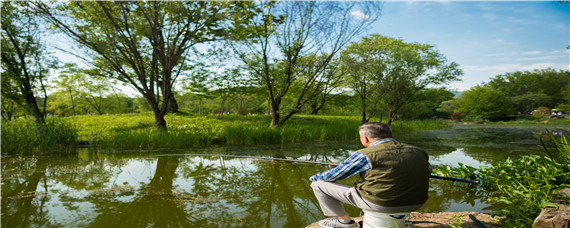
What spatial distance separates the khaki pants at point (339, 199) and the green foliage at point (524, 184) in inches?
32.4

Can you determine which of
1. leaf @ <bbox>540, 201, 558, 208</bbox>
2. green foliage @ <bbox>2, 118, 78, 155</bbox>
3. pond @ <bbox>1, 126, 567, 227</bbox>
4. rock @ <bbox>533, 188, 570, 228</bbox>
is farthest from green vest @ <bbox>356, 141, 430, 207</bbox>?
green foliage @ <bbox>2, 118, 78, 155</bbox>

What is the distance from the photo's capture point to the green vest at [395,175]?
7.01ft

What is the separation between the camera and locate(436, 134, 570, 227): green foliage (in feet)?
7.84

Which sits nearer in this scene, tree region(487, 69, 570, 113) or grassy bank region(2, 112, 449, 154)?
grassy bank region(2, 112, 449, 154)

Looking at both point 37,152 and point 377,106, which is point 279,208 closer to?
point 37,152

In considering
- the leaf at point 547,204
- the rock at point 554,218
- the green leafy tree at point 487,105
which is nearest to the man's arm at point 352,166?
the rock at point 554,218

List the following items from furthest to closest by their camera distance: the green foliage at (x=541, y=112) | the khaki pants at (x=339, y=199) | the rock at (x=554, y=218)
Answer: the green foliage at (x=541, y=112)
the khaki pants at (x=339, y=199)
the rock at (x=554, y=218)

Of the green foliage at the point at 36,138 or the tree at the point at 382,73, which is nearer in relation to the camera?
the green foliage at the point at 36,138

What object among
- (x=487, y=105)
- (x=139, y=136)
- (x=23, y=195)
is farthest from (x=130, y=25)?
(x=487, y=105)

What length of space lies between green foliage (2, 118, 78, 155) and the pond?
2.53ft

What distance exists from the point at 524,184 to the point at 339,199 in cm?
221

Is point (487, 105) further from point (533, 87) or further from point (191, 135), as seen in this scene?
point (191, 135)

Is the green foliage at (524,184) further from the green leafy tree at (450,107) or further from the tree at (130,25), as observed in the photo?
the green leafy tree at (450,107)

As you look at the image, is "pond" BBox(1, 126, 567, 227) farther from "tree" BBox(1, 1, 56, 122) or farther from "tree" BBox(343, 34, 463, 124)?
"tree" BBox(343, 34, 463, 124)
